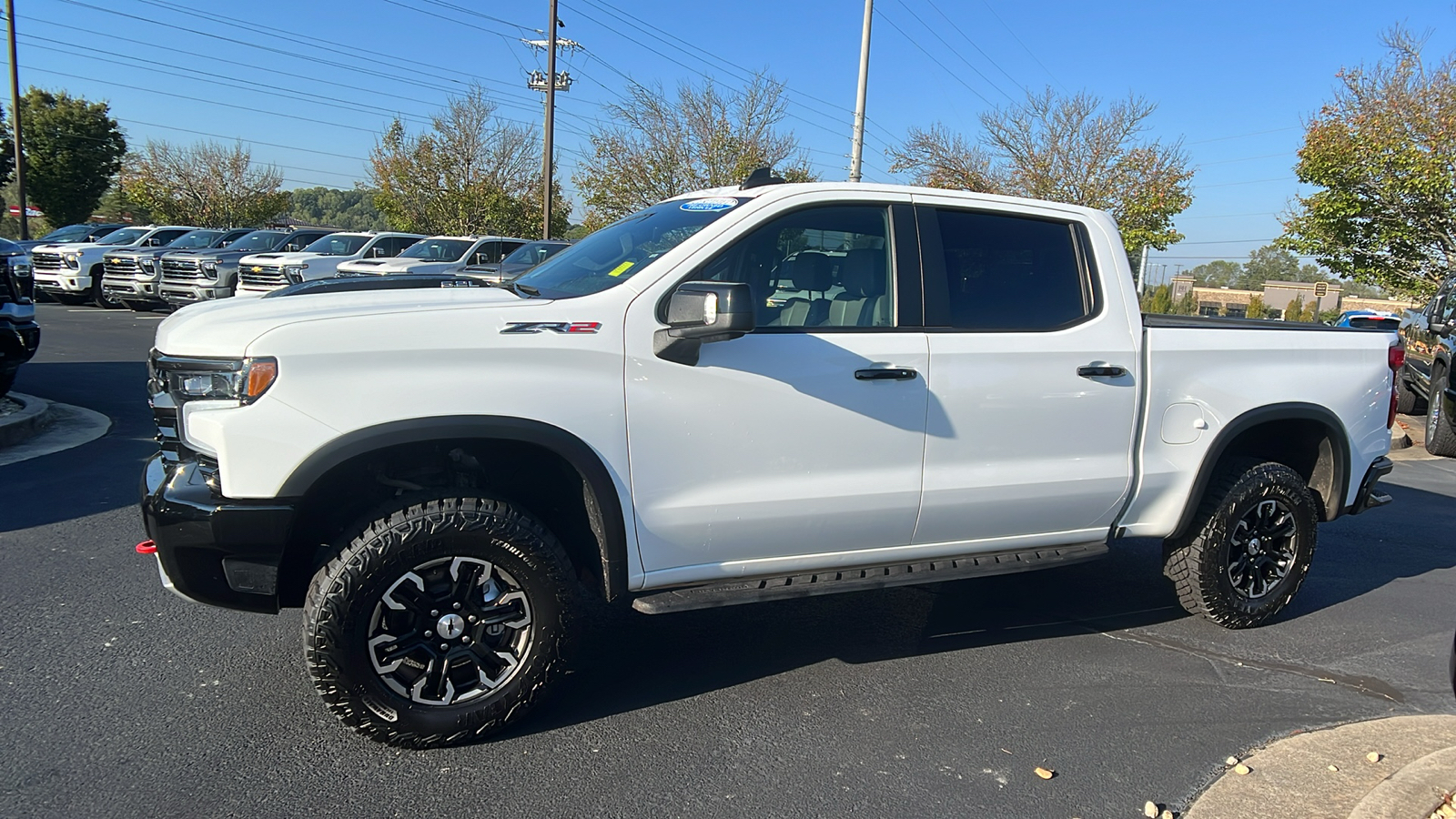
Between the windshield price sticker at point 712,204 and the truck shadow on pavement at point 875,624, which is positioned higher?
the windshield price sticker at point 712,204

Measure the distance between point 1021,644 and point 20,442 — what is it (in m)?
7.43

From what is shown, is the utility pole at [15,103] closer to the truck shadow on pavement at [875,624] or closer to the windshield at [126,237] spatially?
the windshield at [126,237]

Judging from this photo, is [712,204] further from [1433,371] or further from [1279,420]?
[1433,371]

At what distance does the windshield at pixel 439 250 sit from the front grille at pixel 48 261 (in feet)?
26.3

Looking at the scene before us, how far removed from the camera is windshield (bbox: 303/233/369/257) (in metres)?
19.3

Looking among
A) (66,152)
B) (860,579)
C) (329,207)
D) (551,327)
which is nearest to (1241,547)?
(860,579)

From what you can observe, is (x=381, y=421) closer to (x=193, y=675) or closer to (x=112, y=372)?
(x=193, y=675)

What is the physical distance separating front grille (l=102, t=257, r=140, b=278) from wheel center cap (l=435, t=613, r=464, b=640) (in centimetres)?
1965

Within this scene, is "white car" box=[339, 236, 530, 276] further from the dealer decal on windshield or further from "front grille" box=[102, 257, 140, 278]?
the dealer decal on windshield

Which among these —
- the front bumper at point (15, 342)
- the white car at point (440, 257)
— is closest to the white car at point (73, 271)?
the white car at point (440, 257)

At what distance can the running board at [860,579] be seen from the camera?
353 centimetres

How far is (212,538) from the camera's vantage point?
9.86 feet

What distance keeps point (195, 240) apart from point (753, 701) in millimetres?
22007

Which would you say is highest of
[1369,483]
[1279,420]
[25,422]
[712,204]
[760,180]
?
[760,180]
